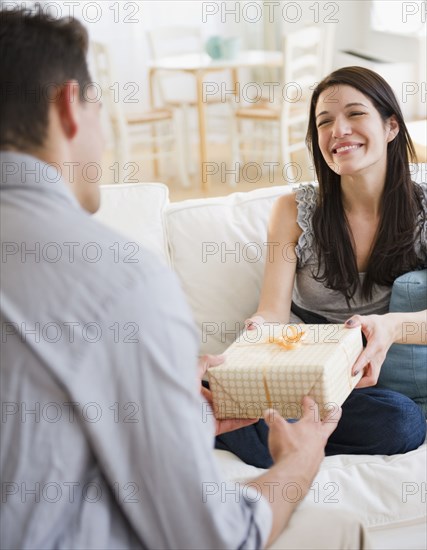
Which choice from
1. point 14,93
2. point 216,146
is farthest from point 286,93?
point 14,93

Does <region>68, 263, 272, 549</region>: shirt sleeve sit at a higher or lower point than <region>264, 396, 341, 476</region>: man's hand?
higher

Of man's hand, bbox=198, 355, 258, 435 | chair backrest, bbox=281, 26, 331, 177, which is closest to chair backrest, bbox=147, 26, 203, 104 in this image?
chair backrest, bbox=281, 26, 331, 177

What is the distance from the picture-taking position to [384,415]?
1.67m

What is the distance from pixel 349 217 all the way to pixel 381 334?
0.40m

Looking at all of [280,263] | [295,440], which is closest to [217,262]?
[280,263]

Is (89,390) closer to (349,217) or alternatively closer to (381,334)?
(381,334)

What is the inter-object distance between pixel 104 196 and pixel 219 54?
354cm

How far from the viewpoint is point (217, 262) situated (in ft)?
6.63

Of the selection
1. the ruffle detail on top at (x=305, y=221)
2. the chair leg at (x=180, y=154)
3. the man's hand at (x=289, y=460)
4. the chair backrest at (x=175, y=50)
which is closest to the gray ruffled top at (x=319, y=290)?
the ruffle detail on top at (x=305, y=221)

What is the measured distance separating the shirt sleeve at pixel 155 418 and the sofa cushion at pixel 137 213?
3.86ft

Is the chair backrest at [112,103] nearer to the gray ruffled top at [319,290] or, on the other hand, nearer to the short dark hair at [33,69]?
the gray ruffled top at [319,290]

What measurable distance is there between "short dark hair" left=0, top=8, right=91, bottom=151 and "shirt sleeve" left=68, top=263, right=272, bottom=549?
8.2 inches

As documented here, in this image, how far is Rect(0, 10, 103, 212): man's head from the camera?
87 cm

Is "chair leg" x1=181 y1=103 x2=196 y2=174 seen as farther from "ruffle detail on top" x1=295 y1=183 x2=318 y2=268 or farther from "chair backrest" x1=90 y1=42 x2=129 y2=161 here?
"ruffle detail on top" x1=295 y1=183 x2=318 y2=268
